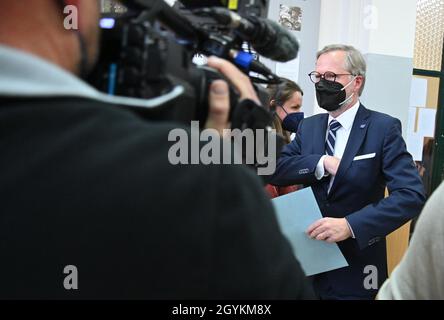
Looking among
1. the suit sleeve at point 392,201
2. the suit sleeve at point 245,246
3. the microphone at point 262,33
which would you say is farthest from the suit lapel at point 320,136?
the suit sleeve at point 245,246

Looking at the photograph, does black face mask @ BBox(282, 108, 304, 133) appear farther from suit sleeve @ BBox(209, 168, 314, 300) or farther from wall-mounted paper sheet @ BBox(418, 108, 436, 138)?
wall-mounted paper sheet @ BBox(418, 108, 436, 138)

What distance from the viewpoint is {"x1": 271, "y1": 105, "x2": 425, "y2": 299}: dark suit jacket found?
1.38m

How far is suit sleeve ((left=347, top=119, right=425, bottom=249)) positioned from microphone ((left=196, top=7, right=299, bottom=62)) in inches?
25.5

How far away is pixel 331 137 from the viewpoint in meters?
1.59

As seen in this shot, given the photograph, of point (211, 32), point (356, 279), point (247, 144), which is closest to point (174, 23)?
point (211, 32)

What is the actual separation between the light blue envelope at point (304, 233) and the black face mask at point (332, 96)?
1.29 ft

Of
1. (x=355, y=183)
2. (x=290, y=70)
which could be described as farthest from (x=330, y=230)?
(x=290, y=70)

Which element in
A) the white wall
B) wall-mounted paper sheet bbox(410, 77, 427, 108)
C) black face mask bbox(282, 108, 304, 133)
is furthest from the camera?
wall-mounted paper sheet bbox(410, 77, 427, 108)

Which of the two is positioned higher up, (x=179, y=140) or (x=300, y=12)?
(x=300, y=12)

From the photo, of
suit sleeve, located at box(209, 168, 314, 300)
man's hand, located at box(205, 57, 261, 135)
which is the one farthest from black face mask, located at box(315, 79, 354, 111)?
suit sleeve, located at box(209, 168, 314, 300)

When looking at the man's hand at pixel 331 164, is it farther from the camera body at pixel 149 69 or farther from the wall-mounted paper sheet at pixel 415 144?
the wall-mounted paper sheet at pixel 415 144

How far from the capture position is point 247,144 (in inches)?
30.2
